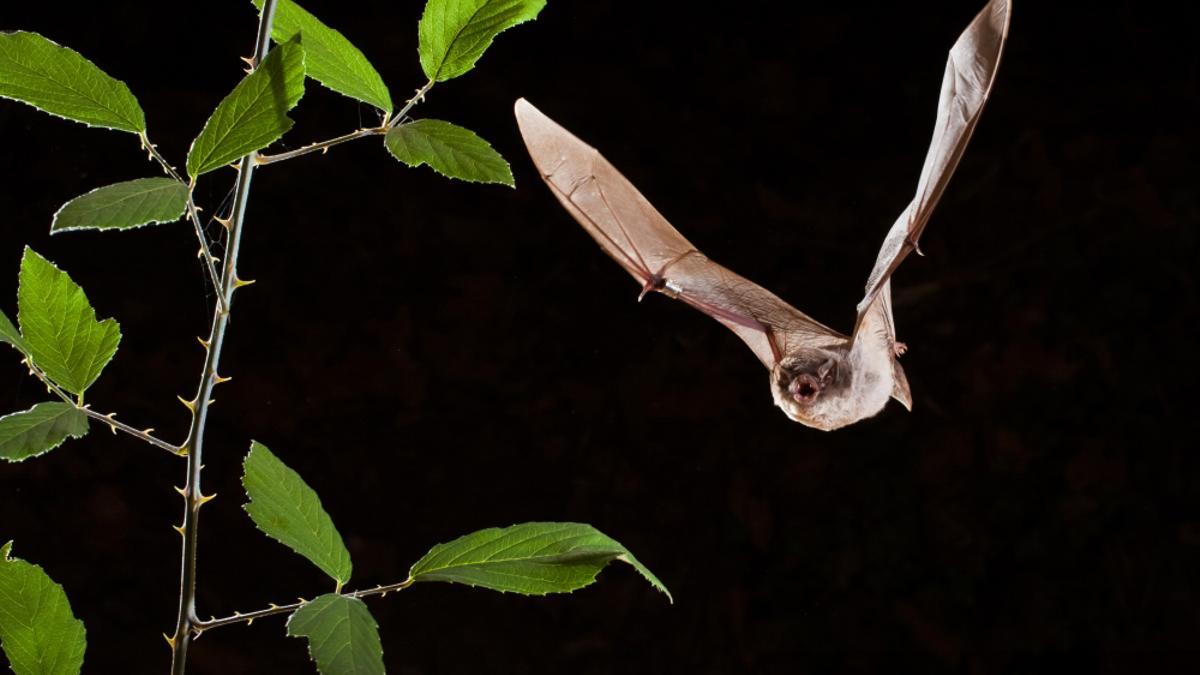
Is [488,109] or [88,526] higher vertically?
[488,109]

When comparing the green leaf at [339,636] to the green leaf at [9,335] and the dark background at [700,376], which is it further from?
the dark background at [700,376]

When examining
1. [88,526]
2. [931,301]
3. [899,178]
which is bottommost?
[88,526]

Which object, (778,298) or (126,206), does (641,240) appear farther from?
(126,206)

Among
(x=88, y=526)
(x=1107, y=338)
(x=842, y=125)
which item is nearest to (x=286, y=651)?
(x=88, y=526)

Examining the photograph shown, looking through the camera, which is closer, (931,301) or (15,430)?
(15,430)

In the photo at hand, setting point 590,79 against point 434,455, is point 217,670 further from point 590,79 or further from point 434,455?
point 590,79

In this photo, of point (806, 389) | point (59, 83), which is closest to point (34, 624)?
point (59, 83)
